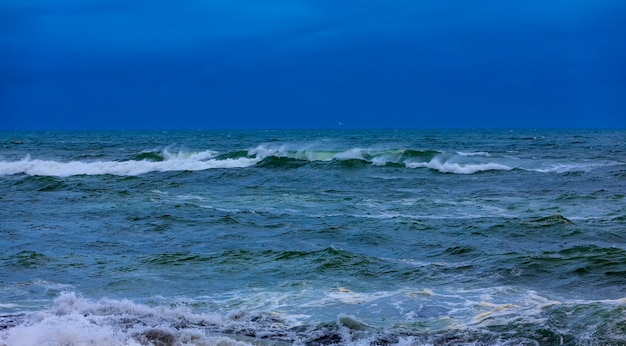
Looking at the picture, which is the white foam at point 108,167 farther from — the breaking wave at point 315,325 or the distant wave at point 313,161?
→ the breaking wave at point 315,325

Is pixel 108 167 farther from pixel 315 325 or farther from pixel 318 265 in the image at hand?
pixel 315 325

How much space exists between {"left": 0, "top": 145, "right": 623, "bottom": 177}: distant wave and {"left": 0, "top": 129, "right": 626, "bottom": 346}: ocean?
5.98 metres

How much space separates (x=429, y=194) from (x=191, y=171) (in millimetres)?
11915

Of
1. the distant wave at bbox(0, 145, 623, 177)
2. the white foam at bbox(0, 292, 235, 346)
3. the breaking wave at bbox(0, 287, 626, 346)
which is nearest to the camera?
the white foam at bbox(0, 292, 235, 346)

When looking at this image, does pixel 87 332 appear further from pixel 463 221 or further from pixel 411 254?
pixel 463 221

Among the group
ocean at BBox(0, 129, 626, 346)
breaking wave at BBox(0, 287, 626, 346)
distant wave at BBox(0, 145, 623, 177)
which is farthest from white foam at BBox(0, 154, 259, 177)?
breaking wave at BBox(0, 287, 626, 346)

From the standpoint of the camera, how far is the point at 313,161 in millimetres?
30609

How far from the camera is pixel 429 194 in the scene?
20.2 meters

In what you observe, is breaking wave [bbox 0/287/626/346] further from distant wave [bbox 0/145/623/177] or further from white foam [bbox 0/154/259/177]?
white foam [bbox 0/154/259/177]

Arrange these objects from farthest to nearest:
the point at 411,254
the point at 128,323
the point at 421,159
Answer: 1. the point at 421,159
2. the point at 411,254
3. the point at 128,323

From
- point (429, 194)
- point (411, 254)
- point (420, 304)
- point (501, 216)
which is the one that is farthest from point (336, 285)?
point (429, 194)

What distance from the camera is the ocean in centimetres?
730

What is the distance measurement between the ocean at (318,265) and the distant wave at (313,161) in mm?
5978

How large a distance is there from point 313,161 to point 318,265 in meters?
20.0
